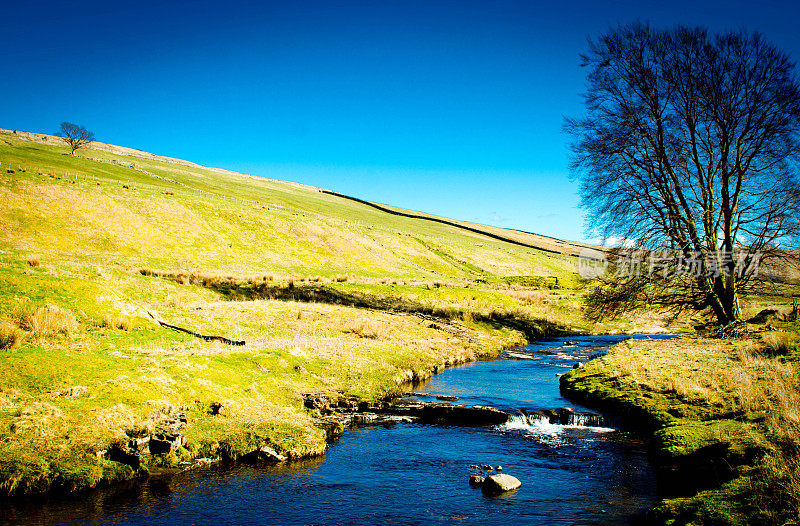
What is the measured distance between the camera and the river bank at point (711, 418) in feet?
24.4

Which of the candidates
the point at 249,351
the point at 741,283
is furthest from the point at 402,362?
the point at 741,283

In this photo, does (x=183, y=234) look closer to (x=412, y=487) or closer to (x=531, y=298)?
(x=531, y=298)

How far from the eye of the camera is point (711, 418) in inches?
Answer: 490

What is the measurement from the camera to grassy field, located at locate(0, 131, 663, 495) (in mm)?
10984

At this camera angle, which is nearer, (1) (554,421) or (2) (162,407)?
(2) (162,407)

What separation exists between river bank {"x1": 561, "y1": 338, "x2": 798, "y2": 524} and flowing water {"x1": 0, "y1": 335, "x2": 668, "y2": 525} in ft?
2.95

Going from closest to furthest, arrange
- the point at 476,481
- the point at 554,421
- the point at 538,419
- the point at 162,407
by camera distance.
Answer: the point at 476,481 < the point at 162,407 < the point at 554,421 < the point at 538,419

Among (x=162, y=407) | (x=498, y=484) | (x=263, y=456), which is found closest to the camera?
(x=498, y=484)

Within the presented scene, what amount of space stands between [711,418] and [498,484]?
6.61 meters

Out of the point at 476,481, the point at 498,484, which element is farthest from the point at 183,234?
the point at 498,484

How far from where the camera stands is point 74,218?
50.5 m

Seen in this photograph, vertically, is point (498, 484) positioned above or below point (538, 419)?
below

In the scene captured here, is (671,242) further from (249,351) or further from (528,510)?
(249,351)

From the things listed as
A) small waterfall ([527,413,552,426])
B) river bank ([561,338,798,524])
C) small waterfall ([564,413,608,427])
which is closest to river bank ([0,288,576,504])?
small waterfall ([527,413,552,426])
